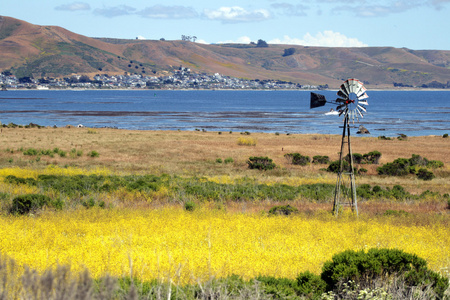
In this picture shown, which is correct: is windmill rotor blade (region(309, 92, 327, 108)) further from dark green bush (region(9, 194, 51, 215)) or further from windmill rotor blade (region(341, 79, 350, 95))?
dark green bush (region(9, 194, 51, 215))

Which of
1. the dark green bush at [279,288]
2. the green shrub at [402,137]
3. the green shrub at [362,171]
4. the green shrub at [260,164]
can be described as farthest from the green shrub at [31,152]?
the green shrub at [402,137]

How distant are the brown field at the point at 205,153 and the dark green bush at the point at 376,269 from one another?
54.7 feet

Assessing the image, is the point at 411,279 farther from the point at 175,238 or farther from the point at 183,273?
the point at 175,238

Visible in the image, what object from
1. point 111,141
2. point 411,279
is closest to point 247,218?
point 411,279

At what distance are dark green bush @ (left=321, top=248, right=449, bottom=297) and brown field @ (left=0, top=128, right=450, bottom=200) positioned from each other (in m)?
16.7

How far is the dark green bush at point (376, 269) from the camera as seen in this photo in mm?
7559

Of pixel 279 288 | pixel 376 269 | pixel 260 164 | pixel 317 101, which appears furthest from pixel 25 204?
pixel 260 164

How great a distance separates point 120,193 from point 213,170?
38.4 ft

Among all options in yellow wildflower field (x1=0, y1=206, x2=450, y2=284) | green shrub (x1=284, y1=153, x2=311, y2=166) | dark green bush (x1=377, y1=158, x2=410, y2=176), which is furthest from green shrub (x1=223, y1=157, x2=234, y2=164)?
yellow wildflower field (x1=0, y1=206, x2=450, y2=284)

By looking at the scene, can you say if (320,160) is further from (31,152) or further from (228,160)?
(31,152)

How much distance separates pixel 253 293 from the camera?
21.3 feet

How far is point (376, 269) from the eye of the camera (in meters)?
7.63

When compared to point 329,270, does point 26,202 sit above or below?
below

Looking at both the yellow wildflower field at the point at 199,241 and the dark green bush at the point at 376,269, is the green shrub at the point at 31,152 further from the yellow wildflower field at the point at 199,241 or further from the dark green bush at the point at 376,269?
the dark green bush at the point at 376,269
